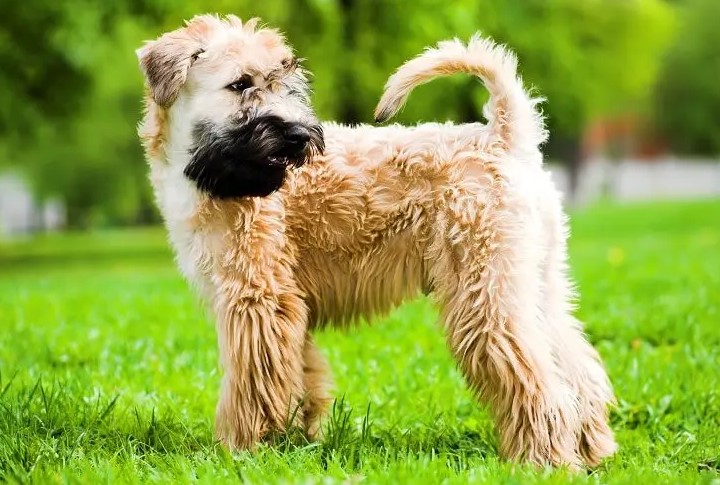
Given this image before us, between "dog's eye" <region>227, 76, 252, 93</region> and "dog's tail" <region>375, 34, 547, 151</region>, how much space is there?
0.60 metres

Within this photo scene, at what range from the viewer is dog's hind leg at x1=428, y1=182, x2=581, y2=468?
391 cm

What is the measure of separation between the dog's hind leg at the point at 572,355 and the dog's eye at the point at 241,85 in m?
1.43

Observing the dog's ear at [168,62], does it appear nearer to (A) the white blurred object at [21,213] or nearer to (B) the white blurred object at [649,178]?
(B) the white blurred object at [649,178]

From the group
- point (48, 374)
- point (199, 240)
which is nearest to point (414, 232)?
point (199, 240)

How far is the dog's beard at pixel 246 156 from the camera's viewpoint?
153 inches

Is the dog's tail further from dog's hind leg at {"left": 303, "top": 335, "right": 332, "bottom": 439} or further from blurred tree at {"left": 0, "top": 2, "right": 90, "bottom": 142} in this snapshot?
blurred tree at {"left": 0, "top": 2, "right": 90, "bottom": 142}

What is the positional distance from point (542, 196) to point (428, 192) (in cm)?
51

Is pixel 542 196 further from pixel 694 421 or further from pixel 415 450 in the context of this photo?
pixel 694 421

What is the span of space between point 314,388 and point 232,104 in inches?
56.8

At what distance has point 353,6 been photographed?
16.4 meters

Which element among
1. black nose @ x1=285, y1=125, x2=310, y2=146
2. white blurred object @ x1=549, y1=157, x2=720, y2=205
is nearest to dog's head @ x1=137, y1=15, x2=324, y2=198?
black nose @ x1=285, y1=125, x2=310, y2=146

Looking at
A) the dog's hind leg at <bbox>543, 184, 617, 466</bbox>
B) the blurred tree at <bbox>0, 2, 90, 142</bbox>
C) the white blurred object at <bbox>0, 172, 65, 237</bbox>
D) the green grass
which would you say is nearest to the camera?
the green grass

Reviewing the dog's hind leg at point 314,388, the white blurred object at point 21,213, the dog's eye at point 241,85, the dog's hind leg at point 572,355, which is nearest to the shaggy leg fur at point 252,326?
the dog's hind leg at point 314,388

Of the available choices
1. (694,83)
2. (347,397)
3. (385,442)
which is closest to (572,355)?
(385,442)
